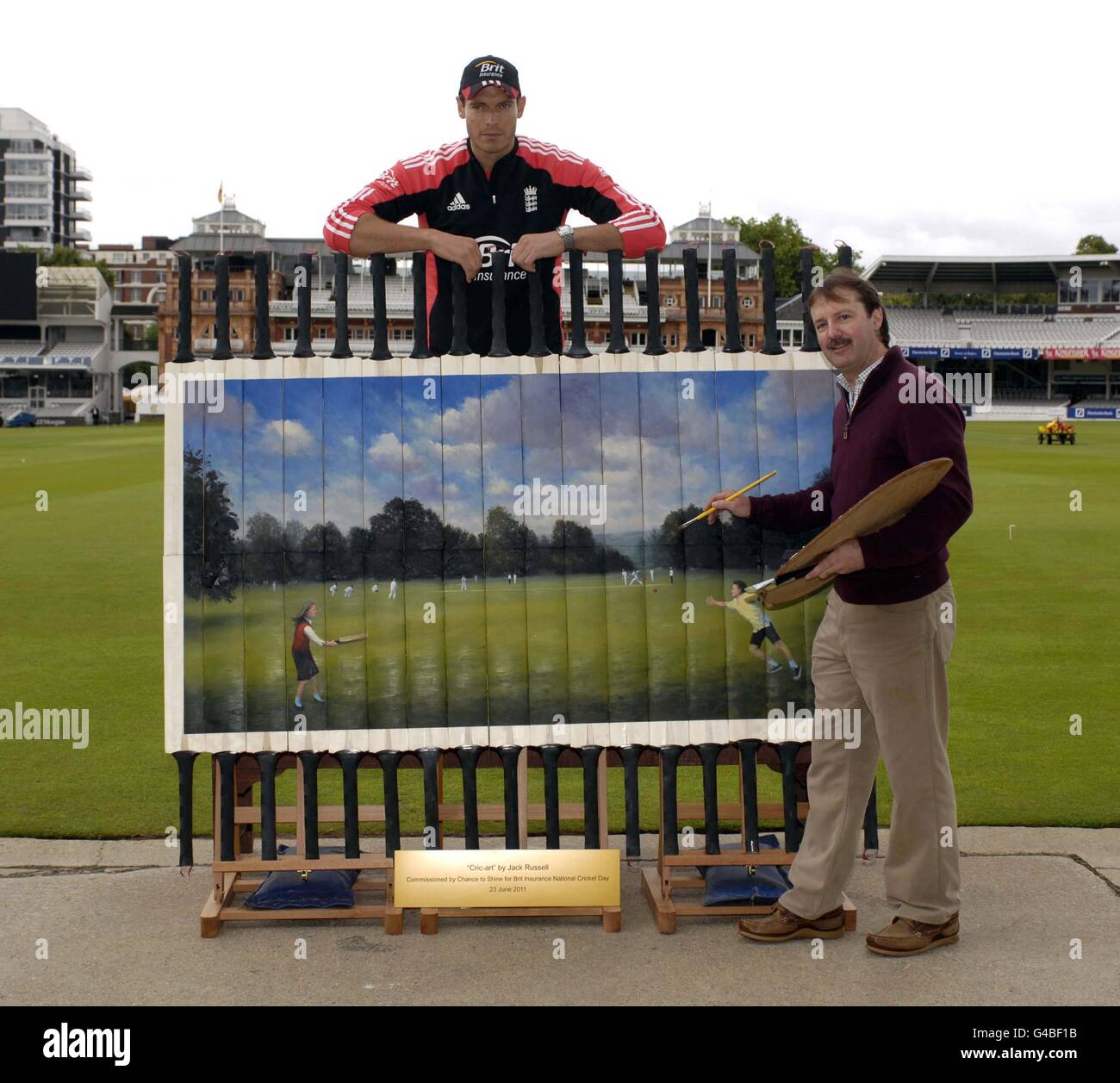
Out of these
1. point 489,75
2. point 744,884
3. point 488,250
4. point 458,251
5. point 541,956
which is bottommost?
point 541,956

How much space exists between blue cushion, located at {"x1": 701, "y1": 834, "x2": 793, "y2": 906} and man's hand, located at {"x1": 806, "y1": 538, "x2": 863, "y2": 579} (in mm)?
1321

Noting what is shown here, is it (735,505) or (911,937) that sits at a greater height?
(735,505)

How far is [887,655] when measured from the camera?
488 cm

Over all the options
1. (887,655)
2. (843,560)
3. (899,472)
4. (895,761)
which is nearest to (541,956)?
(895,761)

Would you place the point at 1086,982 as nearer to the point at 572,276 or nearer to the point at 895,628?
the point at 895,628

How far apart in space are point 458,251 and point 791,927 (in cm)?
299

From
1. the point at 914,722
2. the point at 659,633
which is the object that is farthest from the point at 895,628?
the point at 659,633

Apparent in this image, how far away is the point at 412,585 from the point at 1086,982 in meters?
2.88

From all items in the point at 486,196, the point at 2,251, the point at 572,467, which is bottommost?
the point at 572,467

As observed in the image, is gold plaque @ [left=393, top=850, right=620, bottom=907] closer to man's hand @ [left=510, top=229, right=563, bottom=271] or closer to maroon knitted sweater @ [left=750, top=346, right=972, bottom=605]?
maroon knitted sweater @ [left=750, top=346, right=972, bottom=605]

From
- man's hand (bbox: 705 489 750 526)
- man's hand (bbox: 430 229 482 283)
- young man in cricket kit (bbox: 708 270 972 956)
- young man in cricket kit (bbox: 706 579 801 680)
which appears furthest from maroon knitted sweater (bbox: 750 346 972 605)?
man's hand (bbox: 430 229 482 283)

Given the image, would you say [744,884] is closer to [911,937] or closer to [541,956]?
[911,937]

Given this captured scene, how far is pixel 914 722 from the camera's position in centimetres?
488

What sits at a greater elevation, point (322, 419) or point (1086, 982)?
point (322, 419)
